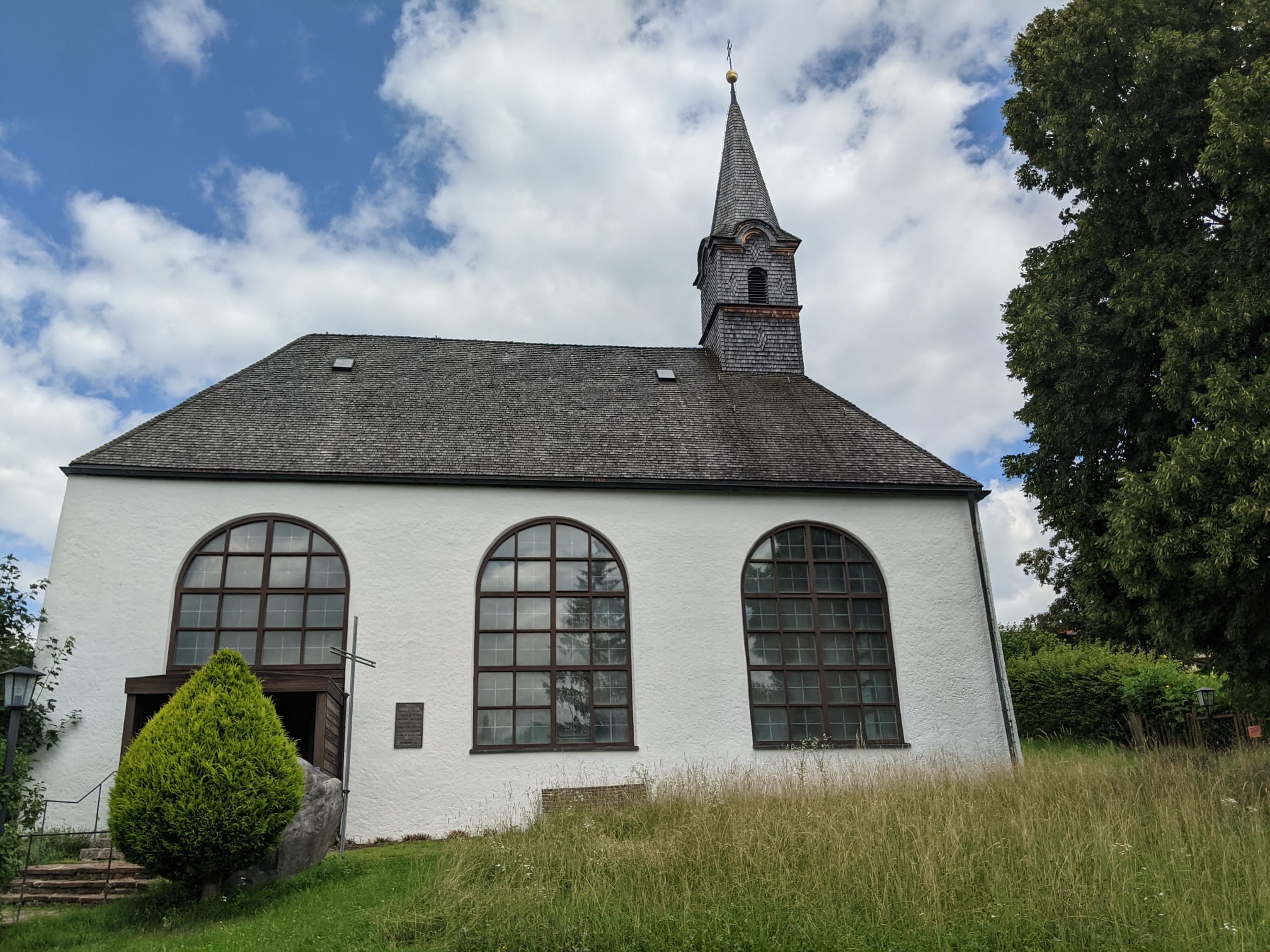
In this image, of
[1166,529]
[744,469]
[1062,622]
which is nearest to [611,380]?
[744,469]

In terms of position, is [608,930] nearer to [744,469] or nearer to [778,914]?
[778,914]

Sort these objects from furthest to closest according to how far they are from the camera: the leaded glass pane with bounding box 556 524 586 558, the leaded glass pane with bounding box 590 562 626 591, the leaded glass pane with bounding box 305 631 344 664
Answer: the leaded glass pane with bounding box 556 524 586 558, the leaded glass pane with bounding box 590 562 626 591, the leaded glass pane with bounding box 305 631 344 664

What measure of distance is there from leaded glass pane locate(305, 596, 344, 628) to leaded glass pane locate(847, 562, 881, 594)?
8982mm

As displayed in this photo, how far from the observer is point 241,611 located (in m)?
15.5

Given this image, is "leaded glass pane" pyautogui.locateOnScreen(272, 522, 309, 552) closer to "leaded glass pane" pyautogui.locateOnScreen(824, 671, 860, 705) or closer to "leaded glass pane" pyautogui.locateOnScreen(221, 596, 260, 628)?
"leaded glass pane" pyautogui.locateOnScreen(221, 596, 260, 628)

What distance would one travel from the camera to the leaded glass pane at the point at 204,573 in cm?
1551

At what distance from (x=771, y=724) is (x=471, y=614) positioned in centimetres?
542

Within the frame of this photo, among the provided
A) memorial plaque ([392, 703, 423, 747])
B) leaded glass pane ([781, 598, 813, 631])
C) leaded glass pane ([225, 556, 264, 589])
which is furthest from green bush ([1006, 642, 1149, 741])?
leaded glass pane ([225, 556, 264, 589])

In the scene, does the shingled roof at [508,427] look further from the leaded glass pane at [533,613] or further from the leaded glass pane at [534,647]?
the leaded glass pane at [534,647]

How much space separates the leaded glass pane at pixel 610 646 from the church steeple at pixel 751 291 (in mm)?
8021

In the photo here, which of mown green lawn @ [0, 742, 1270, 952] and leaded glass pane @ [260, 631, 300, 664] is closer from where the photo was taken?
mown green lawn @ [0, 742, 1270, 952]

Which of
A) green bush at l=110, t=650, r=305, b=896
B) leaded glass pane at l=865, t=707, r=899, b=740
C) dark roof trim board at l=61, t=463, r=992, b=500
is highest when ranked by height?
dark roof trim board at l=61, t=463, r=992, b=500

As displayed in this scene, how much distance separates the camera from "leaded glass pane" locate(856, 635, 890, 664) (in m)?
16.7

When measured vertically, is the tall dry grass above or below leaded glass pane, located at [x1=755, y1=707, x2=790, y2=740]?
below
